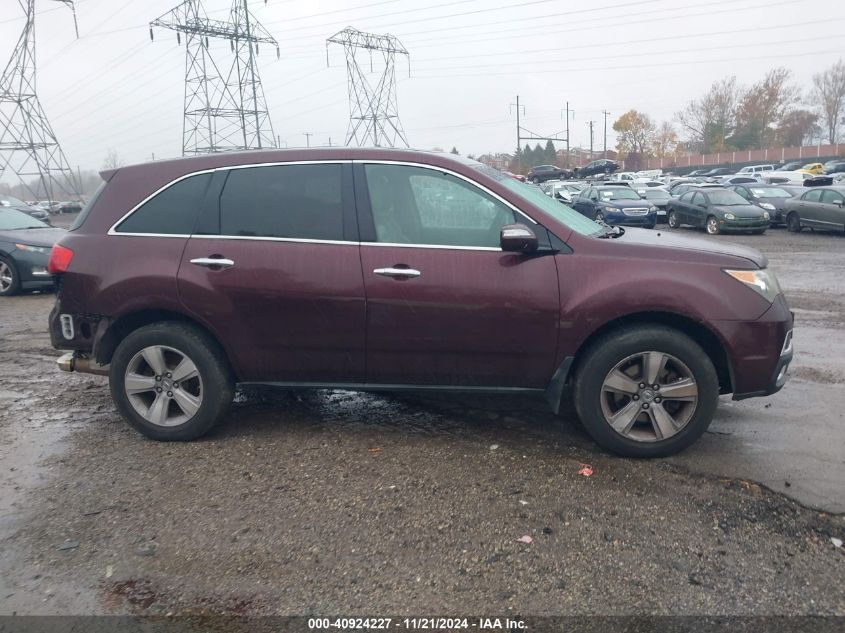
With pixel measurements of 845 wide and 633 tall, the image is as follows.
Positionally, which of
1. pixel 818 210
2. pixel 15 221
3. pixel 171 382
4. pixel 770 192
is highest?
pixel 15 221

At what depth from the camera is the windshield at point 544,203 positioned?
417 cm

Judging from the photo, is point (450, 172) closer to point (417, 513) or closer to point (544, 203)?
point (544, 203)

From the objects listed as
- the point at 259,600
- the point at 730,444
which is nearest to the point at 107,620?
the point at 259,600

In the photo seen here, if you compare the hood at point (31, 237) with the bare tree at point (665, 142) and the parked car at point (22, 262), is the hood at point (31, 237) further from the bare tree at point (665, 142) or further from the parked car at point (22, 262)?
the bare tree at point (665, 142)

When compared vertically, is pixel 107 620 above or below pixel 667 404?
below

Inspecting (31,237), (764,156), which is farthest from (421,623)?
(764,156)

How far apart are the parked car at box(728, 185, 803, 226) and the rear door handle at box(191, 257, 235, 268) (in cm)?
2087

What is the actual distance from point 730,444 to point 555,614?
2184 mm

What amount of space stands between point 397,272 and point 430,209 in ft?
1.61

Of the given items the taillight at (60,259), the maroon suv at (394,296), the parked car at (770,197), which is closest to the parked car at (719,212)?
the parked car at (770,197)

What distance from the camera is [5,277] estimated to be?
35.1ft

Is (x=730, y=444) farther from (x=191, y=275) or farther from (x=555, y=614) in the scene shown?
(x=191, y=275)

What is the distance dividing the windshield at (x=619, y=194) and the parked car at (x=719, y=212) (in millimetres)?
1481

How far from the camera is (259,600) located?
2770mm
